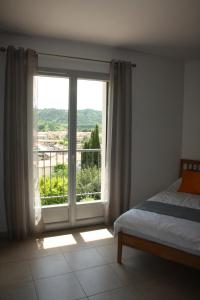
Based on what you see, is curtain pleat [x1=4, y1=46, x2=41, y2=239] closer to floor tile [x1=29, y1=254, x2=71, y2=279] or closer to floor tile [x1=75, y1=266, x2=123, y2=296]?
floor tile [x1=29, y1=254, x2=71, y2=279]

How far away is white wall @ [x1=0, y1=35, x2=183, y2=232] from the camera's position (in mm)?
4059

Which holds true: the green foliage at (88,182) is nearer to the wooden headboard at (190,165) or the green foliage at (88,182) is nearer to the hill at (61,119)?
the hill at (61,119)

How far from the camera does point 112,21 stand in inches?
113

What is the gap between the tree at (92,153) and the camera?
3.98 m

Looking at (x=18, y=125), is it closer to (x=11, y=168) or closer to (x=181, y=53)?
(x=11, y=168)

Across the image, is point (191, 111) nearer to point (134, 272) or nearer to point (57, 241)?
point (134, 272)

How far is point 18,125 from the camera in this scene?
3.25 metres

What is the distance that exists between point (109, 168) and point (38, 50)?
1863 millimetres

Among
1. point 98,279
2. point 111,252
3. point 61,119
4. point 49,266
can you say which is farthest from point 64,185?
point 98,279

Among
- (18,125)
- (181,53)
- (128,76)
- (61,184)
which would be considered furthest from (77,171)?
(181,53)

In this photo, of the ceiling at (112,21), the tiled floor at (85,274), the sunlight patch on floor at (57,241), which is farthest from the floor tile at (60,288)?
the ceiling at (112,21)

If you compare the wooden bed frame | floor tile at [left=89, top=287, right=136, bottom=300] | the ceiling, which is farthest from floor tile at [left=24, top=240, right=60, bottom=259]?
the ceiling

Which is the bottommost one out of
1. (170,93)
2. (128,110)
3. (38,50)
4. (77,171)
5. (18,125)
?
(77,171)

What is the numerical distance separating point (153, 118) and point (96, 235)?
201 centimetres
